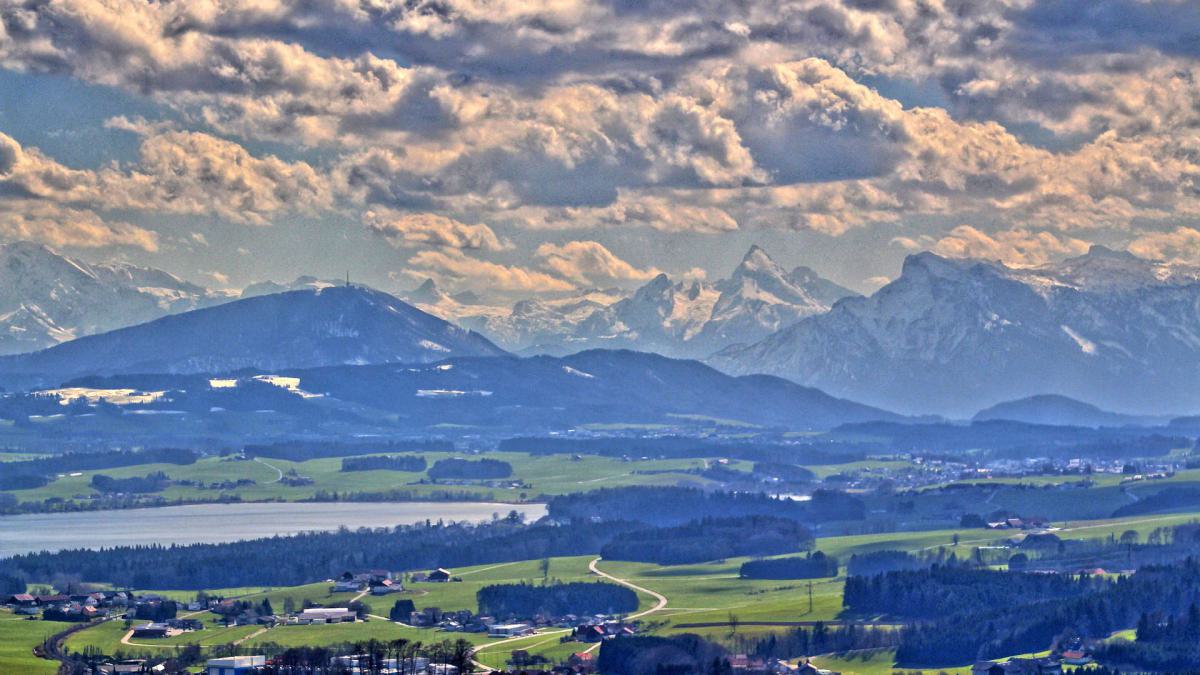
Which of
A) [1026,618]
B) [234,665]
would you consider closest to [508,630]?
[234,665]

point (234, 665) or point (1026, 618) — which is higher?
point (1026, 618)

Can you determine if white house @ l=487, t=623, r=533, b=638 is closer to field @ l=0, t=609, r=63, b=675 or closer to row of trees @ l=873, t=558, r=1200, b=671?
row of trees @ l=873, t=558, r=1200, b=671

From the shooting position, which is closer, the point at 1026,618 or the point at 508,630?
the point at 1026,618

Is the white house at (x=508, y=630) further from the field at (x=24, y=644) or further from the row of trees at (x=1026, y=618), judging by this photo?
the field at (x=24, y=644)

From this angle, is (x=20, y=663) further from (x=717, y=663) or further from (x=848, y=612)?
(x=848, y=612)

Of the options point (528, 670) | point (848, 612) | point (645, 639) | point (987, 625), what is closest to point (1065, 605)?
point (987, 625)

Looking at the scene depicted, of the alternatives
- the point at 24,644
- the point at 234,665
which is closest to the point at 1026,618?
the point at 234,665

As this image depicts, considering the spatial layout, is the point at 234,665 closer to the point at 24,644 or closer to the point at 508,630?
the point at 24,644

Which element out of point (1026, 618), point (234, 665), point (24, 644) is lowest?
point (234, 665)

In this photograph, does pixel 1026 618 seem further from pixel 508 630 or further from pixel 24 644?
pixel 24 644

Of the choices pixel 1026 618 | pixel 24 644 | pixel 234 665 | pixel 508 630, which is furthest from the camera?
pixel 508 630

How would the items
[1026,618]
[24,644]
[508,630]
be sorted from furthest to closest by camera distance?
[508,630], [1026,618], [24,644]
